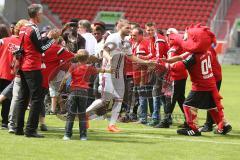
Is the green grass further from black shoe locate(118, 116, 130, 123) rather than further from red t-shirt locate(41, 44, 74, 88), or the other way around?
red t-shirt locate(41, 44, 74, 88)

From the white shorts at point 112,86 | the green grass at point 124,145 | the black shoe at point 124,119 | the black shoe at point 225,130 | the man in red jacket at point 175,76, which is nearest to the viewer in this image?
the green grass at point 124,145

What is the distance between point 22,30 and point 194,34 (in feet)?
8.35

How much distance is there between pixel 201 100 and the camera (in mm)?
10547

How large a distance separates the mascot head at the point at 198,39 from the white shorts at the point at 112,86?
1253 millimetres

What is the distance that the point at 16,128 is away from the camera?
9891 millimetres

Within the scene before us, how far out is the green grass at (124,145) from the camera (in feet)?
27.3

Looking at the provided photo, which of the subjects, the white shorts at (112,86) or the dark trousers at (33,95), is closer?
the dark trousers at (33,95)

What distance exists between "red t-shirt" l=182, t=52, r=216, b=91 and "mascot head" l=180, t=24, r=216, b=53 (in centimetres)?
12

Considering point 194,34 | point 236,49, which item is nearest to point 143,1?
point 236,49

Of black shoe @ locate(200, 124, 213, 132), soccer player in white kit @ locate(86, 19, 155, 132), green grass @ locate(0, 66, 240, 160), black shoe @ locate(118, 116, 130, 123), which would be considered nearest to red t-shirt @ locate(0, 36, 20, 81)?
green grass @ locate(0, 66, 240, 160)

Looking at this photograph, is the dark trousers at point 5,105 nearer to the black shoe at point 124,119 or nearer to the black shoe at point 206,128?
the black shoe at point 124,119

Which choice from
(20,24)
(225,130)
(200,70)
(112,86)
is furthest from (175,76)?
(20,24)

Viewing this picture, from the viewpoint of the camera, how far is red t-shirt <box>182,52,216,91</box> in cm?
1026

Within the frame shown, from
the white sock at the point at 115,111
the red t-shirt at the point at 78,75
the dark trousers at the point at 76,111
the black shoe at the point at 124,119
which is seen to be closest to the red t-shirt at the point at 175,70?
the white sock at the point at 115,111
